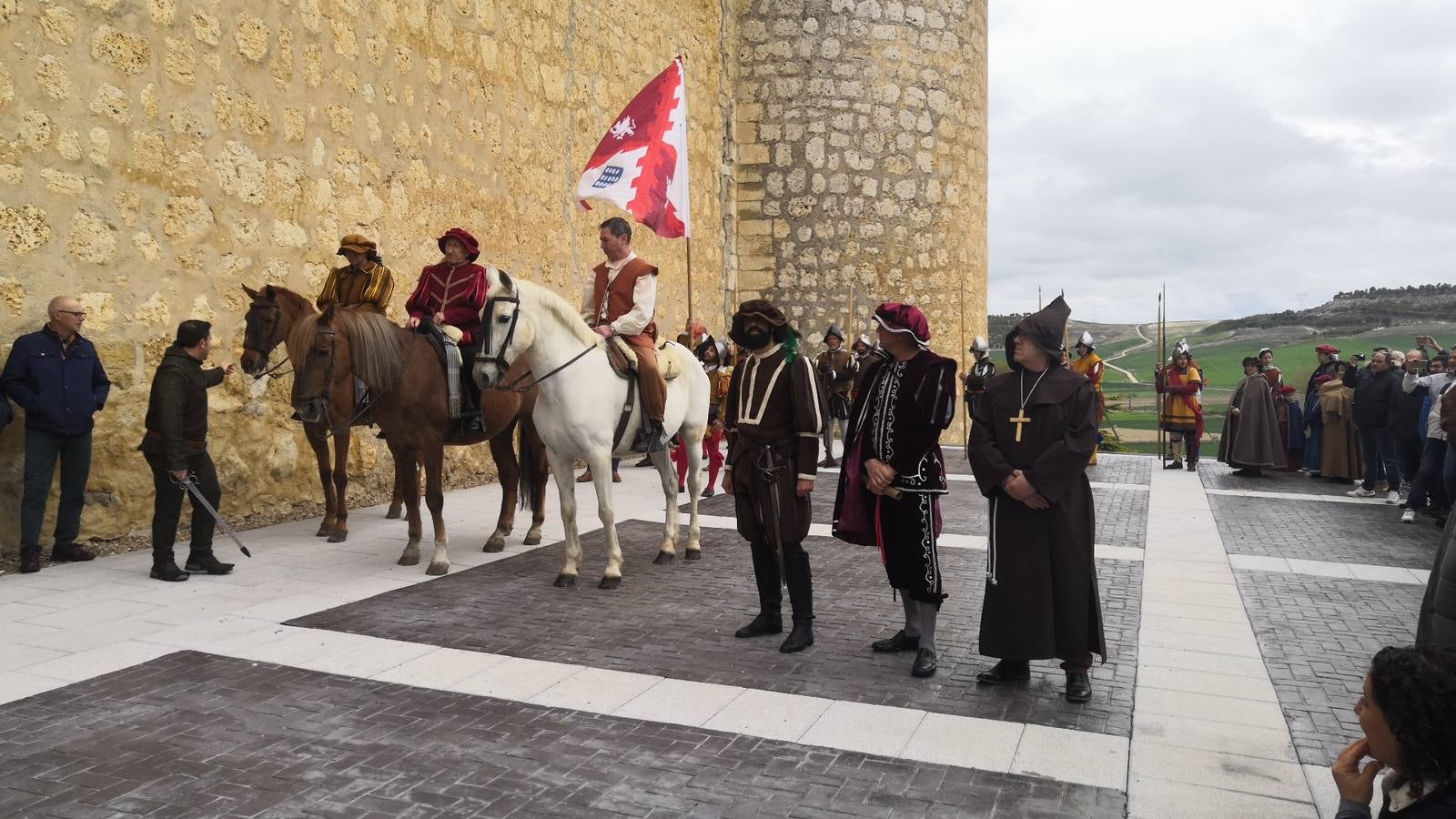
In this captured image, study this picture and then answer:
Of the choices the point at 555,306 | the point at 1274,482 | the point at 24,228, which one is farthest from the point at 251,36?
the point at 1274,482

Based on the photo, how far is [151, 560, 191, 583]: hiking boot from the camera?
664cm

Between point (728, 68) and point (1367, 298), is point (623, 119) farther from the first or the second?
point (1367, 298)

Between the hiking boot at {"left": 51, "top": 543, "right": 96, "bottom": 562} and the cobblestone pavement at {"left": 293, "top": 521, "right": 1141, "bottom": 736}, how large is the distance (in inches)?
91.5

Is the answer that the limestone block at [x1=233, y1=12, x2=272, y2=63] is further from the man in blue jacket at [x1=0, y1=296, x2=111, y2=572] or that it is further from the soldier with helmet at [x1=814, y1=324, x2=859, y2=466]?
the soldier with helmet at [x1=814, y1=324, x2=859, y2=466]

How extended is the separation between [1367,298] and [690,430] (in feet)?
61.0

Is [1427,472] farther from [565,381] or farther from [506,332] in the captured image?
[506,332]

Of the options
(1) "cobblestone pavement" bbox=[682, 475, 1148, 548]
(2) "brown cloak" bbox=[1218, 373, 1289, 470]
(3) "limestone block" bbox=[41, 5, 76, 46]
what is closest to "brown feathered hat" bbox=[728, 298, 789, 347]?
(1) "cobblestone pavement" bbox=[682, 475, 1148, 548]

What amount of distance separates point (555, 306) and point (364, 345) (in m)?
1.38

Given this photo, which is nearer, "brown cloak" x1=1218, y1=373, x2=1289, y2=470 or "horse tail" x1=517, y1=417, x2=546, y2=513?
"horse tail" x1=517, y1=417, x2=546, y2=513

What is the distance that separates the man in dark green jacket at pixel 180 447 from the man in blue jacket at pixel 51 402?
51 centimetres

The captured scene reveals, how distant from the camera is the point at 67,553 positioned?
7.03 meters

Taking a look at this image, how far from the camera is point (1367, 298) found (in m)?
21.3

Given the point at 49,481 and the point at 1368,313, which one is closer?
the point at 49,481

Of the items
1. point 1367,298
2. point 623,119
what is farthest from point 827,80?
point 1367,298
